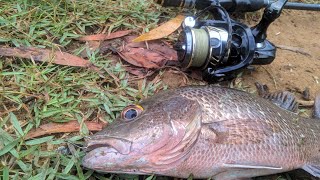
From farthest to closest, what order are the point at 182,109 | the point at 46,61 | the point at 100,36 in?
the point at 100,36
the point at 46,61
the point at 182,109

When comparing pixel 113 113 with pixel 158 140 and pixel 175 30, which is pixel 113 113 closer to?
pixel 158 140

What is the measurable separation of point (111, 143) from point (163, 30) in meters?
1.80

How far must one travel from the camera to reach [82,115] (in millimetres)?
3355

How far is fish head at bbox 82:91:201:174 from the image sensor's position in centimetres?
269

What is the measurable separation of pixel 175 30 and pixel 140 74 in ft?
2.27

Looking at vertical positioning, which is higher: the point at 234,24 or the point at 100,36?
the point at 234,24

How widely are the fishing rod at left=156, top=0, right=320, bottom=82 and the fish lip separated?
1.04 meters

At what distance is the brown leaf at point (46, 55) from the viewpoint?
363 centimetres

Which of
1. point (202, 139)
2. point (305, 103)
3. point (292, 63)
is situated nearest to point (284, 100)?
point (305, 103)

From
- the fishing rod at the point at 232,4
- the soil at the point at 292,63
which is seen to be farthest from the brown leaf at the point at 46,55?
the fishing rod at the point at 232,4

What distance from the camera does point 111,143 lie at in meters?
2.70

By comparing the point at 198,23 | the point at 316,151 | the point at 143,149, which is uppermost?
the point at 198,23

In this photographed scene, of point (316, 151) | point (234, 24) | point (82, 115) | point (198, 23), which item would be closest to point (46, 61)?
→ point (82, 115)

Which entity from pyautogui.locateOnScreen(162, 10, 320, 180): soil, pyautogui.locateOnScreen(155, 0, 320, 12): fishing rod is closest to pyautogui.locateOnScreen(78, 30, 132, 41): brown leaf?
pyautogui.locateOnScreen(155, 0, 320, 12): fishing rod
